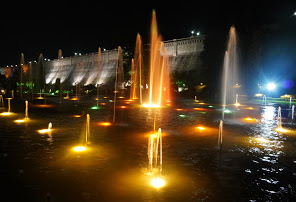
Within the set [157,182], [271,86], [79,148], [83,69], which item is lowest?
[157,182]

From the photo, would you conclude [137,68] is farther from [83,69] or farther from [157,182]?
[83,69]

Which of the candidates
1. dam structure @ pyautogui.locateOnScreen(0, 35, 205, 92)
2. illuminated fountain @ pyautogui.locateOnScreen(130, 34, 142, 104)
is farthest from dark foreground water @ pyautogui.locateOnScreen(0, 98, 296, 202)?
dam structure @ pyautogui.locateOnScreen(0, 35, 205, 92)

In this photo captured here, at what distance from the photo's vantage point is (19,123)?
11.8 meters

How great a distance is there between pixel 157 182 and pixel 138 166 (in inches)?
41.2

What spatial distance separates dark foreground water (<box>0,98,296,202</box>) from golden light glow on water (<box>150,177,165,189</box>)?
101mm

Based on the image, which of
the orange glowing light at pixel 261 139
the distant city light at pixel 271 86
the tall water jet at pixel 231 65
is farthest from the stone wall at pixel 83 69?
the orange glowing light at pixel 261 139

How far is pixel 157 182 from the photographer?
535cm

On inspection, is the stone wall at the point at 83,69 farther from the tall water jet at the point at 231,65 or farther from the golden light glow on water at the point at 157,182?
the golden light glow on water at the point at 157,182

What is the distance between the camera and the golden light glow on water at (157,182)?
5200 mm

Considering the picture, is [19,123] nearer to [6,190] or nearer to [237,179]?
[6,190]

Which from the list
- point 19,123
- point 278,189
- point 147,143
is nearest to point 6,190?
point 147,143

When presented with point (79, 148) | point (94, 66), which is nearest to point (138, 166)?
point (79, 148)

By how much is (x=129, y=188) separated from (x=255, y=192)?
2438mm

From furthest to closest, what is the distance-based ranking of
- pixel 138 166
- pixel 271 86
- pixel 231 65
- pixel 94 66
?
pixel 94 66 → pixel 231 65 → pixel 271 86 → pixel 138 166
